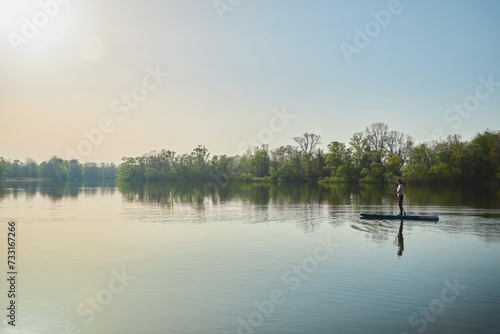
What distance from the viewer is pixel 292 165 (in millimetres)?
134750

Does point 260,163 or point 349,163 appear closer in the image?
point 349,163

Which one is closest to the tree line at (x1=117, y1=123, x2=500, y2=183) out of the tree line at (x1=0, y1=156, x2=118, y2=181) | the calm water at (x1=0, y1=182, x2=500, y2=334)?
the tree line at (x1=0, y1=156, x2=118, y2=181)

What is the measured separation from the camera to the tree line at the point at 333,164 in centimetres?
9756

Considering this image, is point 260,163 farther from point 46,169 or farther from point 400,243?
point 400,243

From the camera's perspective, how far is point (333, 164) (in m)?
124

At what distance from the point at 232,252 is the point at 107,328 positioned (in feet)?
26.5

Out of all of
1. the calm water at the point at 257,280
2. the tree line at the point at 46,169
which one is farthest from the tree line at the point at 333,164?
the calm water at the point at 257,280

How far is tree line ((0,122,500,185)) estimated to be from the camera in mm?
97562

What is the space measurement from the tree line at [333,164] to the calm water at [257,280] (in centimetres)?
8396

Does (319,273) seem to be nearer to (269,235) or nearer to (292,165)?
(269,235)

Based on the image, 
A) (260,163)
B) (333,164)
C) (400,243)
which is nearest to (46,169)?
(260,163)

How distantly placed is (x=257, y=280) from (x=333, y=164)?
113897mm

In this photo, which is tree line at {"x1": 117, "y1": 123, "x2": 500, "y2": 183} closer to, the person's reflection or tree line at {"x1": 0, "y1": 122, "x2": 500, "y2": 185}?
tree line at {"x1": 0, "y1": 122, "x2": 500, "y2": 185}

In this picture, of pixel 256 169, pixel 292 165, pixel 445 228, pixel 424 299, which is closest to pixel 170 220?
pixel 445 228
